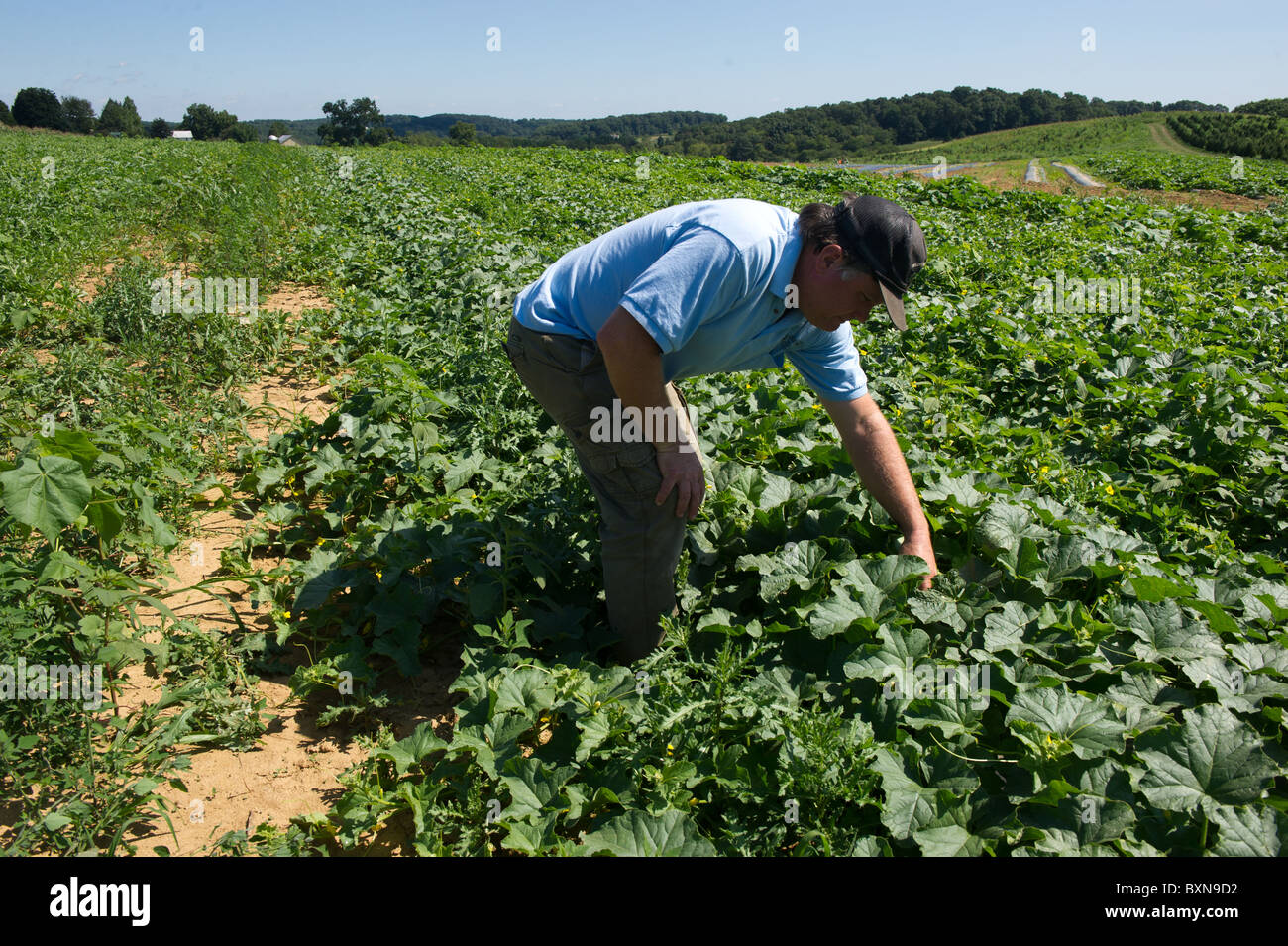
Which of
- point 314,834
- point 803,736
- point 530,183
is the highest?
point 530,183

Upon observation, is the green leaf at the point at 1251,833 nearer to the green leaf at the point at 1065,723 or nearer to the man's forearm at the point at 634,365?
the green leaf at the point at 1065,723

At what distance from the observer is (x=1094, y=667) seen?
8.58 ft

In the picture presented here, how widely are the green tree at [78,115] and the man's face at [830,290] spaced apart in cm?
7376

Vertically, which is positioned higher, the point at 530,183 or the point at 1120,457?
the point at 530,183

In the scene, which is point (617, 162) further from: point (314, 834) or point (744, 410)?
point (314, 834)

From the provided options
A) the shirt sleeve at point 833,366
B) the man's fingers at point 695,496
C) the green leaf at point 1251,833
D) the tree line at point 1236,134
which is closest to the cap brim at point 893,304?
the shirt sleeve at point 833,366

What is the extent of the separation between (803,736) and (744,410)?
2.66 m

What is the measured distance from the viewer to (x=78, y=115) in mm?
62250

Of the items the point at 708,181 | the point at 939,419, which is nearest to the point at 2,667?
the point at 939,419

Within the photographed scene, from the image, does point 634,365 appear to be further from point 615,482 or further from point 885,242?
point 885,242

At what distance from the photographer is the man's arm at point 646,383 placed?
7.64 feet

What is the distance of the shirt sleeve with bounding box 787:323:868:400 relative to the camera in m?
2.84

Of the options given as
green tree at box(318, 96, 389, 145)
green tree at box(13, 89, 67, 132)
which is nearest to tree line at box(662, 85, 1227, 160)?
green tree at box(318, 96, 389, 145)

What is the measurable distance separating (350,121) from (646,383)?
55794mm
